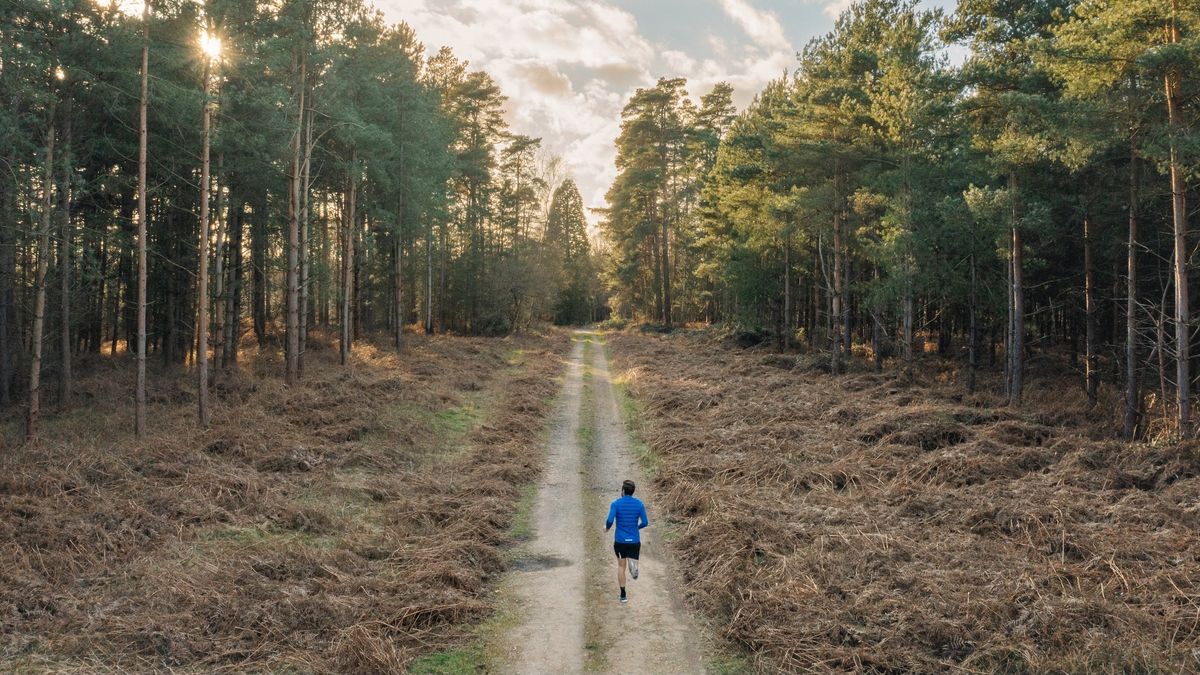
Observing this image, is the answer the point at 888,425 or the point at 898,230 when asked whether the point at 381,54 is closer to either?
the point at 898,230

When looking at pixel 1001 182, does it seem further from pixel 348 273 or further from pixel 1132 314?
pixel 348 273

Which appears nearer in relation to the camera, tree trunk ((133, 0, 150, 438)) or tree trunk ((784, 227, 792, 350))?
tree trunk ((133, 0, 150, 438))

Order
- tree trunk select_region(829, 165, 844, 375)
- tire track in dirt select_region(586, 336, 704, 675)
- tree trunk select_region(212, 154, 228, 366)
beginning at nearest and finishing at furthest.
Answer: tire track in dirt select_region(586, 336, 704, 675) → tree trunk select_region(212, 154, 228, 366) → tree trunk select_region(829, 165, 844, 375)

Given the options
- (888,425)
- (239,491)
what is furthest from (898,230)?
(239,491)

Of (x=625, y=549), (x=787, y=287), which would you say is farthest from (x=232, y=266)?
(x=787, y=287)

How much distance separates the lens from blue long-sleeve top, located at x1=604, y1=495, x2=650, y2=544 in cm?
889

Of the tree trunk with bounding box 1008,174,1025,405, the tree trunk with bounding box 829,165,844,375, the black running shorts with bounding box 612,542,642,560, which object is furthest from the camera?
the tree trunk with bounding box 829,165,844,375

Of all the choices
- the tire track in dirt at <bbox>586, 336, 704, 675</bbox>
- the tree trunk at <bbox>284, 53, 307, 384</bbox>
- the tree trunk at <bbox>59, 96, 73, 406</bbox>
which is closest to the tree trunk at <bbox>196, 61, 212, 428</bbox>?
the tree trunk at <bbox>59, 96, 73, 406</bbox>

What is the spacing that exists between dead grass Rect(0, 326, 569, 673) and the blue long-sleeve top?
215cm

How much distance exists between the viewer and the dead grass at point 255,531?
723 cm

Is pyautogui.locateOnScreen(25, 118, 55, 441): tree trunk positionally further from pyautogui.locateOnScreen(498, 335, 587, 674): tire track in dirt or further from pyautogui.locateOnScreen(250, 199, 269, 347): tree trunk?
pyautogui.locateOnScreen(498, 335, 587, 674): tire track in dirt

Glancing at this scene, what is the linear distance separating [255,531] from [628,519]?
6.55 meters

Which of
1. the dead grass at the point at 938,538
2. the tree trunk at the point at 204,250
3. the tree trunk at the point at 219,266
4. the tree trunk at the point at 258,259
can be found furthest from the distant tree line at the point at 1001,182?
the tree trunk at the point at 258,259

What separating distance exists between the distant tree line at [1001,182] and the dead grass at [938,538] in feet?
13.1
